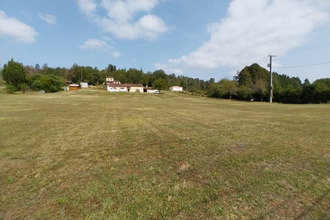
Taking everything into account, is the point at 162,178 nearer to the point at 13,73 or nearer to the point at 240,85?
the point at 240,85

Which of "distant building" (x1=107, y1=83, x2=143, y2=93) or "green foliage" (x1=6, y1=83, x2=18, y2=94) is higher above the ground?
"distant building" (x1=107, y1=83, x2=143, y2=93)

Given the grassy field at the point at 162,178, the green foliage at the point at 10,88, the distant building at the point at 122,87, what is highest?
the distant building at the point at 122,87

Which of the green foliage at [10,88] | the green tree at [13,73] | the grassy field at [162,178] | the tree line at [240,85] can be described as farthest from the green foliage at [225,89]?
the green tree at [13,73]

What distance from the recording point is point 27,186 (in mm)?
3629

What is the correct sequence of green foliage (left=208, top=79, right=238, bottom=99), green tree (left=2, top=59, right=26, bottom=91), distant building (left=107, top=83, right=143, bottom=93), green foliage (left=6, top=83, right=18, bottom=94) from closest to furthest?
green foliage (left=6, top=83, right=18, bottom=94) → green tree (left=2, top=59, right=26, bottom=91) → green foliage (left=208, top=79, right=238, bottom=99) → distant building (left=107, top=83, right=143, bottom=93)

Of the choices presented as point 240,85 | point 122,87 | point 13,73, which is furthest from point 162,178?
point 122,87

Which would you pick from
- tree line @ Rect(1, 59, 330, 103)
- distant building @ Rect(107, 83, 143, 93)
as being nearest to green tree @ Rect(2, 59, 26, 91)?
tree line @ Rect(1, 59, 330, 103)

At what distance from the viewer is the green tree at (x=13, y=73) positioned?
53.6 metres

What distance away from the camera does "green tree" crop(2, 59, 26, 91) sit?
5362 centimetres

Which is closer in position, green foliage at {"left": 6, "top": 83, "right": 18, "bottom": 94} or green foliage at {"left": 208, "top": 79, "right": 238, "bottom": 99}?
green foliage at {"left": 6, "top": 83, "right": 18, "bottom": 94}

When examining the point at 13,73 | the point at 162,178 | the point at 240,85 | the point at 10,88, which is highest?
the point at 13,73

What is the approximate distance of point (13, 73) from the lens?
178ft

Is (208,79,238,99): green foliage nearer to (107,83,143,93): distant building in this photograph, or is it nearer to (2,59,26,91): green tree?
(107,83,143,93): distant building

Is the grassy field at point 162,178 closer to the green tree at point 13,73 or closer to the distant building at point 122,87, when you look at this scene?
the green tree at point 13,73
